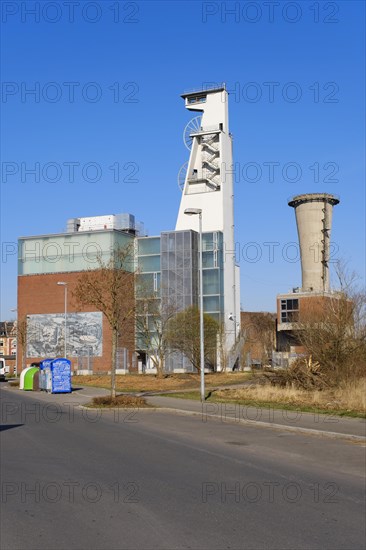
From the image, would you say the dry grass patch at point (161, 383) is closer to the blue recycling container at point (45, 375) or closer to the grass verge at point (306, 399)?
the blue recycling container at point (45, 375)

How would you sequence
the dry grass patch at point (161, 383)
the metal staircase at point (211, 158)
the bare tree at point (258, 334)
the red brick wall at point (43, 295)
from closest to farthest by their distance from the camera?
the dry grass patch at point (161, 383)
the bare tree at point (258, 334)
the red brick wall at point (43, 295)
the metal staircase at point (211, 158)

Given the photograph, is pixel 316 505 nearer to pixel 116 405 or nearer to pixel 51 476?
pixel 51 476

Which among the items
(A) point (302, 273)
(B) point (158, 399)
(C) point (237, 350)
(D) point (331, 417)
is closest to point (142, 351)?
(C) point (237, 350)

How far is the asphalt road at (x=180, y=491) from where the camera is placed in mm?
6905

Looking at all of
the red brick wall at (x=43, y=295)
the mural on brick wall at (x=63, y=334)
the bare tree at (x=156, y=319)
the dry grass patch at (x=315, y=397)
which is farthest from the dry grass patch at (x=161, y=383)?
the red brick wall at (x=43, y=295)

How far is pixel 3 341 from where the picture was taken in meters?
157

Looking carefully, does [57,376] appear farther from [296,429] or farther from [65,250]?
[65,250]

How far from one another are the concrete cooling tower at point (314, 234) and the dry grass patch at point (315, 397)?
61.2 m

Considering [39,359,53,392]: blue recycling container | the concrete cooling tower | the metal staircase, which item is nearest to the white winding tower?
the metal staircase

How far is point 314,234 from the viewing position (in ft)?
300

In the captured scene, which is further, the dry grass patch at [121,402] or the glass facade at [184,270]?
the glass facade at [184,270]

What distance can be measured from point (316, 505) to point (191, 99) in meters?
80.6

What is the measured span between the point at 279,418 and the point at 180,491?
35.8 feet

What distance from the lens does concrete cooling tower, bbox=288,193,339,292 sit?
89.6m
